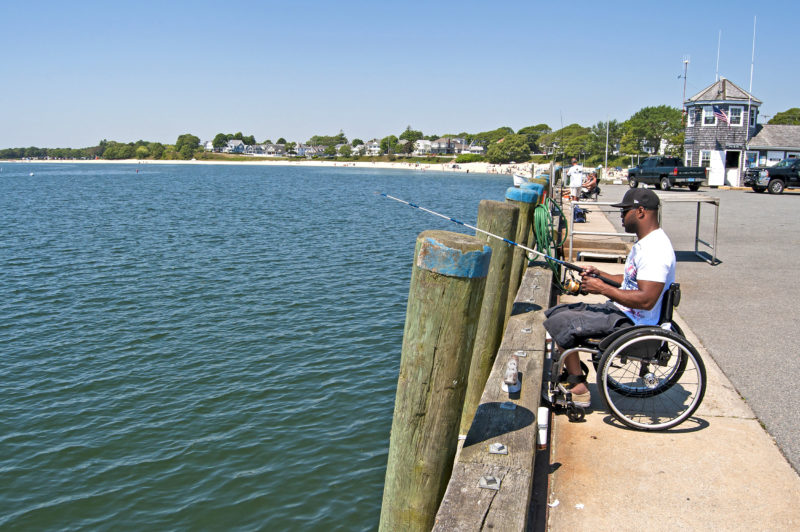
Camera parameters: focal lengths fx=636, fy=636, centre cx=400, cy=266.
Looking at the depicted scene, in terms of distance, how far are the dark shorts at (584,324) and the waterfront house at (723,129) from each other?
44657mm

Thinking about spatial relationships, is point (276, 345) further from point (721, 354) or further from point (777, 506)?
point (777, 506)

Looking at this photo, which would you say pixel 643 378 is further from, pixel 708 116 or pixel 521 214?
pixel 708 116

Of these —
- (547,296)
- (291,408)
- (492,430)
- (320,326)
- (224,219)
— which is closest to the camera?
(492,430)

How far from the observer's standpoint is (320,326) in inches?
478

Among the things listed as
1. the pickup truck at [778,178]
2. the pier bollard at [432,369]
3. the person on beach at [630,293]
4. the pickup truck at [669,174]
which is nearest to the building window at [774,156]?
the pickup truck at [778,178]

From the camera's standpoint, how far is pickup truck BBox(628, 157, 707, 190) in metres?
36.5

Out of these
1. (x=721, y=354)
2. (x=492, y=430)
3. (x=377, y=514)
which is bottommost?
(x=377, y=514)

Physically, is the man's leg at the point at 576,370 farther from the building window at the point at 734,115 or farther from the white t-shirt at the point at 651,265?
the building window at the point at 734,115

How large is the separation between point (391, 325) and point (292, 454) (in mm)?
5083

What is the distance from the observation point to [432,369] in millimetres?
3334

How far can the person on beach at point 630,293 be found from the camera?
4.76m

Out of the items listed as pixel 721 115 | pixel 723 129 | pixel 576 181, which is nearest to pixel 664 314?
pixel 576 181

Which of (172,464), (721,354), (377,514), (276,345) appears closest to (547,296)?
(721,354)

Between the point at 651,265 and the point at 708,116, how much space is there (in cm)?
4816
